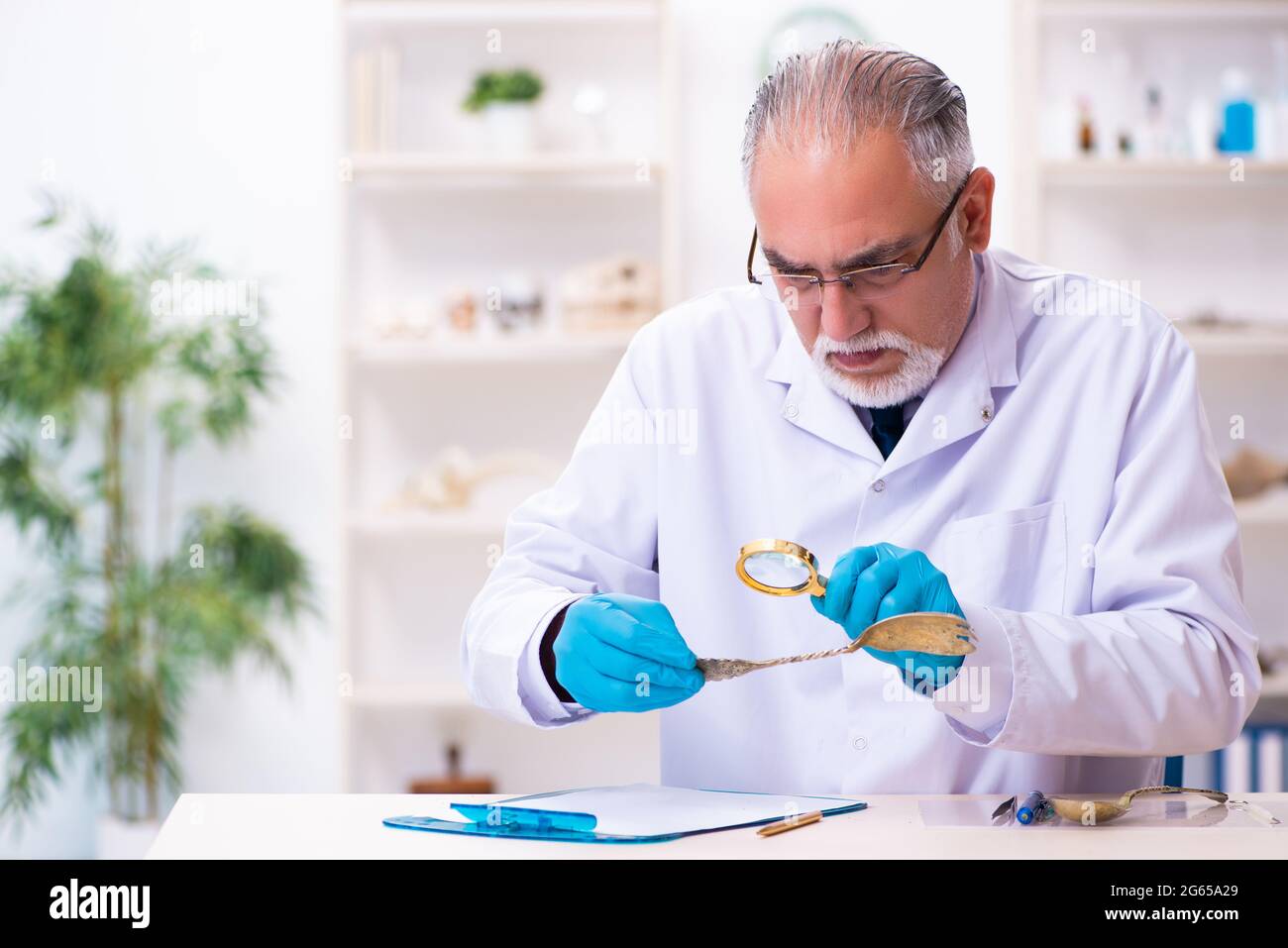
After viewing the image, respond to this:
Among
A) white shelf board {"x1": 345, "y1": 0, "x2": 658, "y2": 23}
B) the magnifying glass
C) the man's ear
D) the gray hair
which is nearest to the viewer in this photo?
the magnifying glass

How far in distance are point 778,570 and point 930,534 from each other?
26 cm

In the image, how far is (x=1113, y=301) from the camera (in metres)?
1.51

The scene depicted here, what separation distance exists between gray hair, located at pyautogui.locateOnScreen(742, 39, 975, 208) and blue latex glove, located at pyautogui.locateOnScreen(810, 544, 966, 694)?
0.41 m

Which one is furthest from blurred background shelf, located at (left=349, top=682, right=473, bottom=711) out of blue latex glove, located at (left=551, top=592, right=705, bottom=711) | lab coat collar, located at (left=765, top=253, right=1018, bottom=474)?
blue latex glove, located at (left=551, top=592, right=705, bottom=711)

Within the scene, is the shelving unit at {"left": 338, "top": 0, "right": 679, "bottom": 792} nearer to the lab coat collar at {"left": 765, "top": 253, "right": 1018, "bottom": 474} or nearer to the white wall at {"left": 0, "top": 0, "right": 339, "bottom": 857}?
the white wall at {"left": 0, "top": 0, "right": 339, "bottom": 857}

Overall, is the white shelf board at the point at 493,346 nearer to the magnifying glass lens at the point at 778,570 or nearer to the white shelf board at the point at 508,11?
the white shelf board at the point at 508,11

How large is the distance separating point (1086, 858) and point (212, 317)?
2.71 metres

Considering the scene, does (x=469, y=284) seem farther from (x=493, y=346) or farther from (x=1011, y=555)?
(x=1011, y=555)

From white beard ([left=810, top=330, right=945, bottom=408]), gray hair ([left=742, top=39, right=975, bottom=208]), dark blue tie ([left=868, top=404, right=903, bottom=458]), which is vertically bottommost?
dark blue tie ([left=868, top=404, right=903, bottom=458])

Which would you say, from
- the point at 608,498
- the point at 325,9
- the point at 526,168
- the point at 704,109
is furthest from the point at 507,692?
the point at 325,9

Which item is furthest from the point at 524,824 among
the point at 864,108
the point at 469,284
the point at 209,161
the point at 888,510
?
the point at 209,161

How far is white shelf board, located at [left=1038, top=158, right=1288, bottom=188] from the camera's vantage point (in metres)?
3.04

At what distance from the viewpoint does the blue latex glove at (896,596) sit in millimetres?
1162

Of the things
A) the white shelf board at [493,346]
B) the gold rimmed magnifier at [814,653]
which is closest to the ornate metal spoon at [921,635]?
the gold rimmed magnifier at [814,653]
